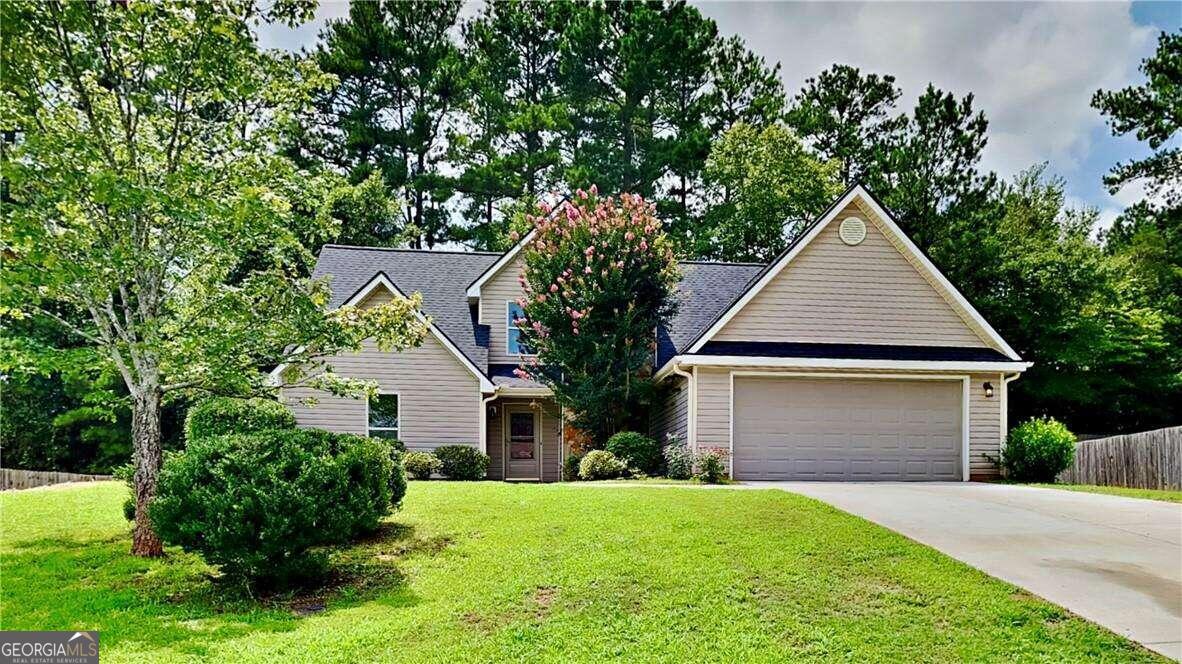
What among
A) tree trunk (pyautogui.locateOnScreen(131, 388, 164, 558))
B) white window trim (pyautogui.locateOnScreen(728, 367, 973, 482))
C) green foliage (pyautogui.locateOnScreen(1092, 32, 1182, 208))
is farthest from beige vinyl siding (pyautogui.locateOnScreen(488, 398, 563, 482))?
green foliage (pyautogui.locateOnScreen(1092, 32, 1182, 208))

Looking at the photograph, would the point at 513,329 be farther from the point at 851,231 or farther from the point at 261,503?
the point at 261,503

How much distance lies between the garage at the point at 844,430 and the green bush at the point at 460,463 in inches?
209

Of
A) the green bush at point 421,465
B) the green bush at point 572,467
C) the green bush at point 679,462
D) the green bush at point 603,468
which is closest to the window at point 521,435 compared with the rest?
the green bush at point 572,467

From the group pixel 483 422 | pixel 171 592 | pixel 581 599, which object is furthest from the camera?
pixel 483 422

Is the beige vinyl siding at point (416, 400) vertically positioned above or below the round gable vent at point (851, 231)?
below

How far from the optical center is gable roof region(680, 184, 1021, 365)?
55.8 ft

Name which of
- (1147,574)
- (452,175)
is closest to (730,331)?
(1147,574)

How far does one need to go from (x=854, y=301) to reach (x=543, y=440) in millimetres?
7929

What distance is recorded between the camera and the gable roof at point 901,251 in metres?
17.0

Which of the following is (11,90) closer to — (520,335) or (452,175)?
(520,335)

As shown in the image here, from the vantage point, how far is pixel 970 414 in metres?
16.8

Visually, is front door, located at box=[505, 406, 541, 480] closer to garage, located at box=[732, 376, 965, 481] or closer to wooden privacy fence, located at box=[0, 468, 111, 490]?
garage, located at box=[732, 376, 965, 481]

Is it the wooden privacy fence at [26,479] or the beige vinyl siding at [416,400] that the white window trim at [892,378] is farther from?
the wooden privacy fence at [26,479]

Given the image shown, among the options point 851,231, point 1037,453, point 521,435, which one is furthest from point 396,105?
point 1037,453
